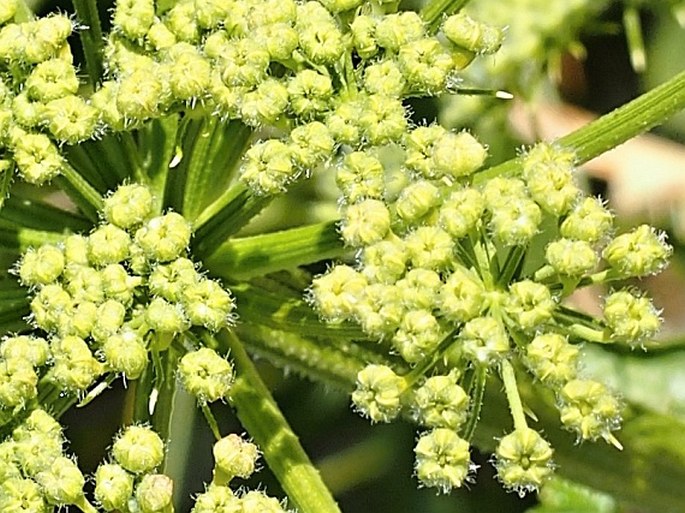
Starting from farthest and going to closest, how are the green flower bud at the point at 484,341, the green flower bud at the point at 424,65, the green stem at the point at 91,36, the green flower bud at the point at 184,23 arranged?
the green stem at the point at 91,36 < the green flower bud at the point at 184,23 < the green flower bud at the point at 424,65 < the green flower bud at the point at 484,341

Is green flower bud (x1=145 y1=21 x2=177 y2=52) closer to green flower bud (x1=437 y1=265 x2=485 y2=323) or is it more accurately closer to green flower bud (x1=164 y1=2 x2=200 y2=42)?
green flower bud (x1=164 y1=2 x2=200 y2=42)

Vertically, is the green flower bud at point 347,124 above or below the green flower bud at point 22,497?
above

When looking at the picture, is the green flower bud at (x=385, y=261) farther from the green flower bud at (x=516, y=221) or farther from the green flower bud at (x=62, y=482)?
the green flower bud at (x=62, y=482)

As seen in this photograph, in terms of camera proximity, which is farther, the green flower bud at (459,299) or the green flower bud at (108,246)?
the green flower bud at (108,246)

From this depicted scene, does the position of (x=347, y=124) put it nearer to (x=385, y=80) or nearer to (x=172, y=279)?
(x=385, y=80)

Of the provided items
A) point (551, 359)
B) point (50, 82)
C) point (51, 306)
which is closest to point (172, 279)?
point (51, 306)

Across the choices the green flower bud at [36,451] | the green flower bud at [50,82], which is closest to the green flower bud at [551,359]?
the green flower bud at [36,451]
